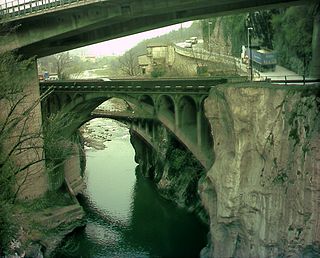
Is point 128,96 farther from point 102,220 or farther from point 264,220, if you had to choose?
point 264,220

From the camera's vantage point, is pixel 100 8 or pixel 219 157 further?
pixel 100 8

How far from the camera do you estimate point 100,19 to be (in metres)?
22.0

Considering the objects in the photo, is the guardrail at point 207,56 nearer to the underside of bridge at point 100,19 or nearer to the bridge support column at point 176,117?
the bridge support column at point 176,117

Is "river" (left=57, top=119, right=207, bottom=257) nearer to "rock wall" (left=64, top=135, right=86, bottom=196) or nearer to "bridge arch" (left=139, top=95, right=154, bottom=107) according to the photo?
"rock wall" (left=64, top=135, right=86, bottom=196)

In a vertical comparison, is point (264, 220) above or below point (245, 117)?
below

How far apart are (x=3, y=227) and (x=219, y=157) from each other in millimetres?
10954

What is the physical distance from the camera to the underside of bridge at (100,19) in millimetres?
21172

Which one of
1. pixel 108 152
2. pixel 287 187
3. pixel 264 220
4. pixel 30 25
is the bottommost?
pixel 108 152

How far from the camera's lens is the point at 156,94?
25.5 meters

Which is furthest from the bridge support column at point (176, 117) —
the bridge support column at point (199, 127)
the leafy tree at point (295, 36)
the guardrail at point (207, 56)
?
the guardrail at point (207, 56)

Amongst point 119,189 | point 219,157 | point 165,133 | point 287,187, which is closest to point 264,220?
point 287,187

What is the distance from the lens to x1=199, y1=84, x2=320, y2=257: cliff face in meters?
17.4

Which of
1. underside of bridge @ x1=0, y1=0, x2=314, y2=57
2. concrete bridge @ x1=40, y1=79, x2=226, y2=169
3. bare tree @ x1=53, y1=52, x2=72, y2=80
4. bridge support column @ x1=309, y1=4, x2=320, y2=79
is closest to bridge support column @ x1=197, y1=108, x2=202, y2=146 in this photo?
concrete bridge @ x1=40, y1=79, x2=226, y2=169

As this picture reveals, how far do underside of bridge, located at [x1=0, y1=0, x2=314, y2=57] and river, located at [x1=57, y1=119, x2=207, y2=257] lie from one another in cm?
1141
